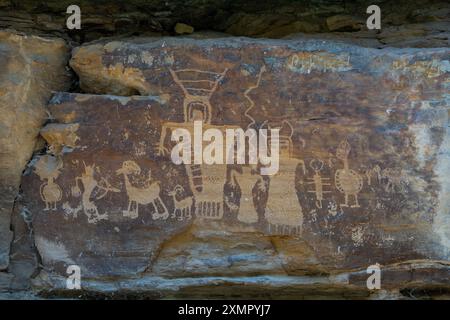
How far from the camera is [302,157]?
4039 millimetres

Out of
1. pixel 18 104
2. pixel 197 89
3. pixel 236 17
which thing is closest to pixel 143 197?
pixel 197 89

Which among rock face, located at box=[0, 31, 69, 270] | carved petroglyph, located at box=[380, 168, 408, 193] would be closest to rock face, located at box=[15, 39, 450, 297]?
carved petroglyph, located at box=[380, 168, 408, 193]

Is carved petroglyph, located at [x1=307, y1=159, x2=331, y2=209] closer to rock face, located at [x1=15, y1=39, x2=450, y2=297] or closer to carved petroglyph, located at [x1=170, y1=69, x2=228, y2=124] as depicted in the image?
rock face, located at [x1=15, y1=39, x2=450, y2=297]

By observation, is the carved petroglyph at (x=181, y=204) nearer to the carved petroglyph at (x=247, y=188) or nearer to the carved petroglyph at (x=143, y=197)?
the carved petroglyph at (x=143, y=197)

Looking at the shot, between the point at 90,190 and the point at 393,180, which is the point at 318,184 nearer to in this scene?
the point at 393,180

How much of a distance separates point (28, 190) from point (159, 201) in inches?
30.7

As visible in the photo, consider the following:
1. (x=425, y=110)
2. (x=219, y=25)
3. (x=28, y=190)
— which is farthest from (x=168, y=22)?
(x=425, y=110)

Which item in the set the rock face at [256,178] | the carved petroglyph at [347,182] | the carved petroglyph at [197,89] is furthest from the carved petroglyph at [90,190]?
the carved petroglyph at [347,182]

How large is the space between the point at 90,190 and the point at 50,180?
0.25 metres

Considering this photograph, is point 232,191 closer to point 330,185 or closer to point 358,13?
point 330,185

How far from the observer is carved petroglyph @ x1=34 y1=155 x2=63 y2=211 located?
4133mm

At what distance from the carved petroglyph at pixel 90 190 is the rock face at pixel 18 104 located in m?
0.38

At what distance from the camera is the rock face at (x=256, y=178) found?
13.1ft

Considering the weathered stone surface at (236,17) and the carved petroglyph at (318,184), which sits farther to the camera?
the weathered stone surface at (236,17)
